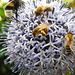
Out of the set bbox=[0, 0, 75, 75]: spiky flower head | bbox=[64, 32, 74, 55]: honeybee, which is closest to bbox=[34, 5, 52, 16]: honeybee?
bbox=[0, 0, 75, 75]: spiky flower head

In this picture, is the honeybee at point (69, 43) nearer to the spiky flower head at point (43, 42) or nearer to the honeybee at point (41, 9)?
the spiky flower head at point (43, 42)

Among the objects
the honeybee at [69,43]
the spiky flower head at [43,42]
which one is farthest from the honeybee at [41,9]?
the honeybee at [69,43]

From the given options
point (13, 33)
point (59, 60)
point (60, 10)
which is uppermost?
point (60, 10)

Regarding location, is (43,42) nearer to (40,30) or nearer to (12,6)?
(40,30)

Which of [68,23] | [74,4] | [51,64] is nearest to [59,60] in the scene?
[51,64]

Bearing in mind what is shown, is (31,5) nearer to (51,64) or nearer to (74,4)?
(51,64)

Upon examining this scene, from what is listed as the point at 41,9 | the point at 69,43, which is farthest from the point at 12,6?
the point at 69,43

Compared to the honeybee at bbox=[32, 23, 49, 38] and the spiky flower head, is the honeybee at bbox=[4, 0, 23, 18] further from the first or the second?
the honeybee at bbox=[32, 23, 49, 38]
